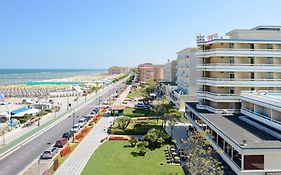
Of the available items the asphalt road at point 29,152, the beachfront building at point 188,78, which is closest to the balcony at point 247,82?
the asphalt road at point 29,152

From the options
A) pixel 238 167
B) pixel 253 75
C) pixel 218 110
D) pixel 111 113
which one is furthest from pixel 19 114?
pixel 238 167

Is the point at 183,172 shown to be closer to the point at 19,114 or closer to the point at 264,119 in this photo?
the point at 264,119

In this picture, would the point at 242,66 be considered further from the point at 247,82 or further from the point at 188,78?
the point at 188,78

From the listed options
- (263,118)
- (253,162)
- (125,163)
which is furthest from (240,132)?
A: (125,163)

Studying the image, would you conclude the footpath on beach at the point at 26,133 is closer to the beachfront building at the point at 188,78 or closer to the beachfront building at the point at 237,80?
the beachfront building at the point at 237,80

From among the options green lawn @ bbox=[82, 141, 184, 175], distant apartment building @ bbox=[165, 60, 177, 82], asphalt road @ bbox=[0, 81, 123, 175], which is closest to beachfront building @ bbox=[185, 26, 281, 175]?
green lawn @ bbox=[82, 141, 184, 175]
